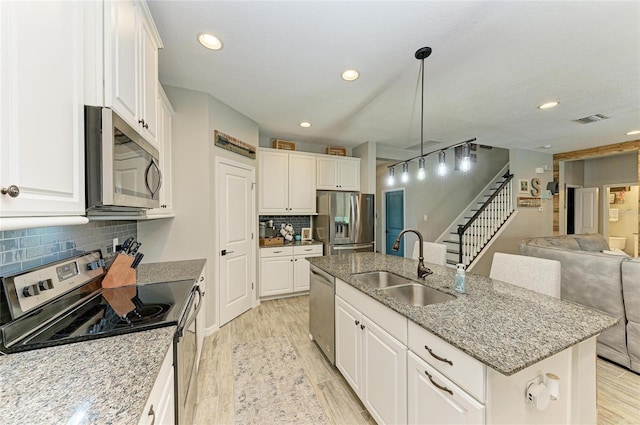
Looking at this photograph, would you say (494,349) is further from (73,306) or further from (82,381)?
(73,306)

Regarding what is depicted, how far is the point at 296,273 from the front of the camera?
3.96 meters

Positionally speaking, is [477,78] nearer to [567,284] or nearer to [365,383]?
[567,284]

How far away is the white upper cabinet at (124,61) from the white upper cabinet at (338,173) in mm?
2950

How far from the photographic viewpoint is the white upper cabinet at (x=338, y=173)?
434cm

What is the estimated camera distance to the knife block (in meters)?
1.63

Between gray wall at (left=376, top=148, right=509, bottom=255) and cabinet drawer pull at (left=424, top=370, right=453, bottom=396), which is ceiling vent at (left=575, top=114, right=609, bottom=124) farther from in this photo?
cabinet drawer pull at (left=424, top=370, right=453, bottom=396)

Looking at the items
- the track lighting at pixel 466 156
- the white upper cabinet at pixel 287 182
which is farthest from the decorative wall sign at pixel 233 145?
the track lighting at pixel 466 156

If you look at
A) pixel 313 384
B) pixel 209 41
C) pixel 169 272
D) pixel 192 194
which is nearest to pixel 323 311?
pixel 313 384

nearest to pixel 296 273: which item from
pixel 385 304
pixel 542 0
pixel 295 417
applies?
pixel 295 417

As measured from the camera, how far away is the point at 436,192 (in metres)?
5.82

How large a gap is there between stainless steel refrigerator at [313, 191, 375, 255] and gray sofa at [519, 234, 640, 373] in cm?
238

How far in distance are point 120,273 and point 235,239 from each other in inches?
59.0

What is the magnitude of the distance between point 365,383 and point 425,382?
612 mm

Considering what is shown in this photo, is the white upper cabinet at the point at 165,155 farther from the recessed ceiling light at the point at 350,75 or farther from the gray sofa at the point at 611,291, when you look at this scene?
the gray sofa at the point at 611,291
